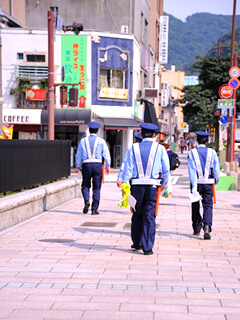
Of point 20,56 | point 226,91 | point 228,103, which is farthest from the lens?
point 20,56

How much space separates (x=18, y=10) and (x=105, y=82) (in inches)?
335

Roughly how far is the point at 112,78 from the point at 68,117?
3763mm

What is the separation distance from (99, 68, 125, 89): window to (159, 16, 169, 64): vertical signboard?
22.2 meters

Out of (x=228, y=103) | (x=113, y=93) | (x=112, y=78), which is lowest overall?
(x=228, y=103)

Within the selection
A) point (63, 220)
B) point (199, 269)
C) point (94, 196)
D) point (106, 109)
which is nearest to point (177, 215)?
point (94, 196)

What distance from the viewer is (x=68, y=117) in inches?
1248

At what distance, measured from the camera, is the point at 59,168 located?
14.6 meters

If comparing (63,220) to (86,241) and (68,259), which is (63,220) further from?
(68,259)

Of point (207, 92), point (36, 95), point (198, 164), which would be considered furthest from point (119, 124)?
point (198, 164)

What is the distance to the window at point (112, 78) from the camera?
109 ft

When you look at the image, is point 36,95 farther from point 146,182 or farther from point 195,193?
point 146,182

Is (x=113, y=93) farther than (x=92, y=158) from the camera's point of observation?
Yes

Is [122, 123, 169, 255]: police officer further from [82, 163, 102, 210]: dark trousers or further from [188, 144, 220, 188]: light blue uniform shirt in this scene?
[82, 163, 102, 210]: dark trousers

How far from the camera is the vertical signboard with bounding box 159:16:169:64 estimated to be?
179 feet
